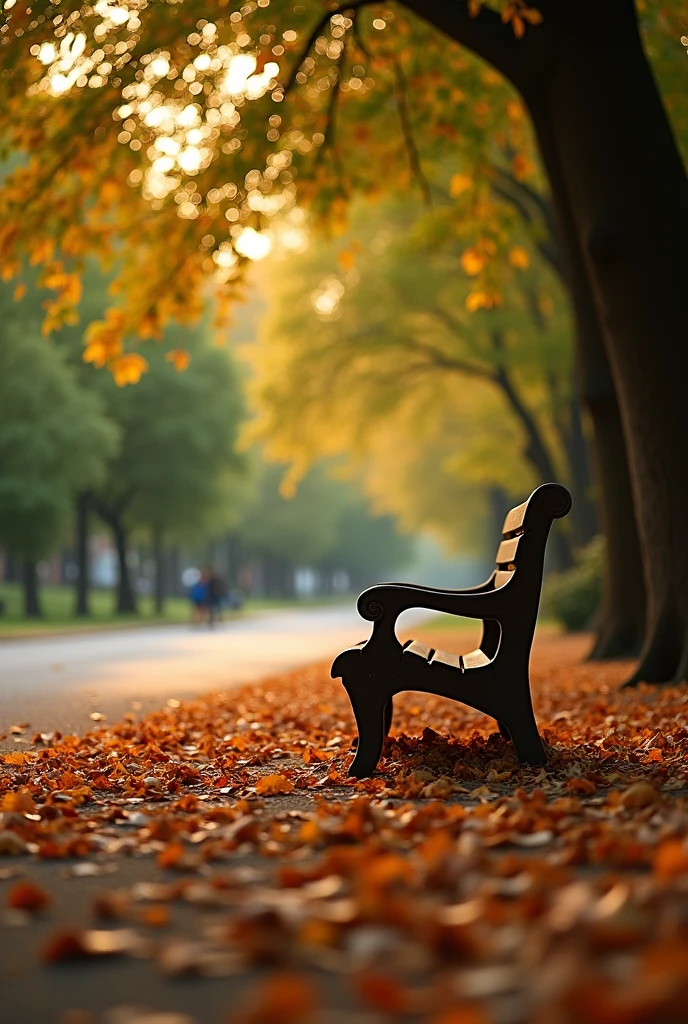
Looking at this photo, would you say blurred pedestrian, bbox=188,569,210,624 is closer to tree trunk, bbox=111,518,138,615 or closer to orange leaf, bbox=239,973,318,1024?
tree trunk, bbox=111,518,138,615

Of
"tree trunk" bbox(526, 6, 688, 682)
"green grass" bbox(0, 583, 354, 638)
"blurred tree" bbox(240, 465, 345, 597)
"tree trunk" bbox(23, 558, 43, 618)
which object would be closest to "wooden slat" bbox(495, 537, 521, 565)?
"tree trunk" bbox(526, 6, 688, 682)

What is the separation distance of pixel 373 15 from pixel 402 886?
36.2ft

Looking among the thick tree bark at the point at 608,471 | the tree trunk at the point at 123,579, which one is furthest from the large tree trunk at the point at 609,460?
the tree trunk at the point at 123,579

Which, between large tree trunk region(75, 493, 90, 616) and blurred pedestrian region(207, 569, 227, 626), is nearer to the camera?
blurred pedestrian region(207, 569, 227, 626)

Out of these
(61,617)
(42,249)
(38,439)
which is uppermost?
(38,439)

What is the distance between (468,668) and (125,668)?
10452 millimetres

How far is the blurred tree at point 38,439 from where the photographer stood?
31.1 metres

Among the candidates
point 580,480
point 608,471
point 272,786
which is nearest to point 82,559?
point 580,480

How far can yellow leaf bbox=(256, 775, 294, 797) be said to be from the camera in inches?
221

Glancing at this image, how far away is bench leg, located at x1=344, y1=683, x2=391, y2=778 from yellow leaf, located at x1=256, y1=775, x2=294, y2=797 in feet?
1.40

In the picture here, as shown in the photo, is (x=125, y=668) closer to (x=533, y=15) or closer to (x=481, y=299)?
(x=481, y=299)

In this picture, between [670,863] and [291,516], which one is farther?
[291,516]

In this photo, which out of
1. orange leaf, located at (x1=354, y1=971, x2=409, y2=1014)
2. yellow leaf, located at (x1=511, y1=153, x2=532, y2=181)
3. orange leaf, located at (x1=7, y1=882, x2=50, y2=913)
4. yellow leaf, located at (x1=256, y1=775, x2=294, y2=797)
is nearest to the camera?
orange leaf, located at (x1=354, y1=971, x2=409, y2=1014)

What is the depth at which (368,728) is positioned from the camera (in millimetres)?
5898
